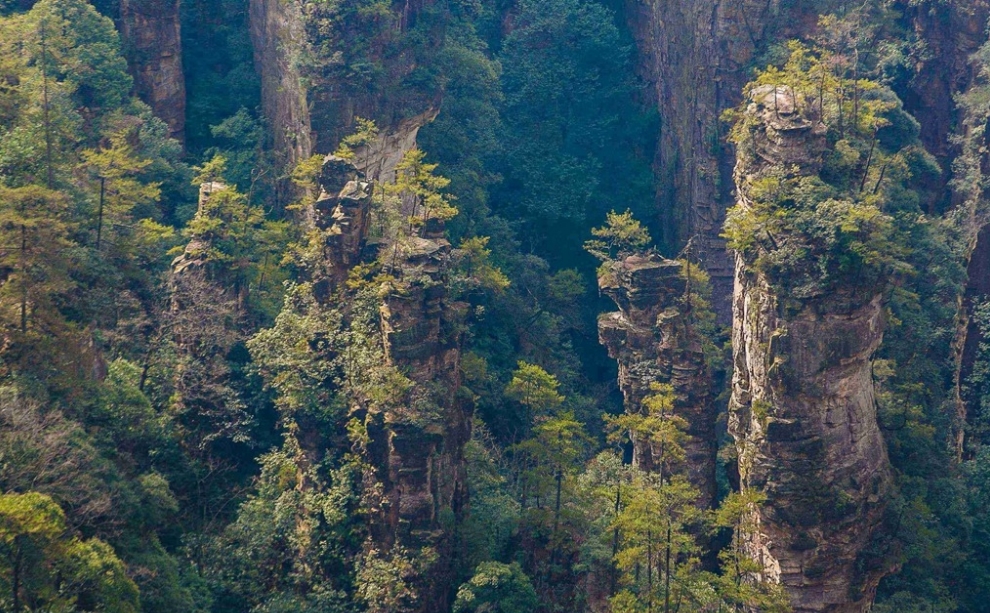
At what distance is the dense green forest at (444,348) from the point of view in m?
39.2

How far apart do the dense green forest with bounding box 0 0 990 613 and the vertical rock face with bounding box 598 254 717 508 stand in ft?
0.29

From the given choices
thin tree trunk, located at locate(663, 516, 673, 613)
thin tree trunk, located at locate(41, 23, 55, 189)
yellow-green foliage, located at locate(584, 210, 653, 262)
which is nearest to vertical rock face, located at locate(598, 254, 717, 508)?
yellow-green foliage, located at locate(584, 210, 653, 262)

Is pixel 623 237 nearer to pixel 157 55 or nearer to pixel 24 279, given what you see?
pixel 157 55

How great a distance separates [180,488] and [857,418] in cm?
1634

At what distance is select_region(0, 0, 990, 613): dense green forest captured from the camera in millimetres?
39250

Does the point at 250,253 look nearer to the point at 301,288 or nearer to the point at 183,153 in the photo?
the point at 301,288

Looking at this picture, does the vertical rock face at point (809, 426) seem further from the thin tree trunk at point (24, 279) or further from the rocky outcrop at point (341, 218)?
the thin tree trunk at point (24, 279)

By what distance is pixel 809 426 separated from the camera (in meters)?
40.2

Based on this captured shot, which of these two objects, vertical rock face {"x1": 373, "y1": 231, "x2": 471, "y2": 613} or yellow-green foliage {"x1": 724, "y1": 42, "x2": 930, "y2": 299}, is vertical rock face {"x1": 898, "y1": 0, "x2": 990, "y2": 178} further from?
vertical rock face {"x1": 373, "y1": 231, "x2": 471, "y2": 613}

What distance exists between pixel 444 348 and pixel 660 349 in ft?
21.7

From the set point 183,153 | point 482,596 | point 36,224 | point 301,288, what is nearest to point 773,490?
point 482,596

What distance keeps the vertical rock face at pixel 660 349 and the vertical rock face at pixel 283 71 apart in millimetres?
9982

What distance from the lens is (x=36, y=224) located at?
124 feet

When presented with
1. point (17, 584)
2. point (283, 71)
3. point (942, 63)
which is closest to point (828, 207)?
point (942, 63)
